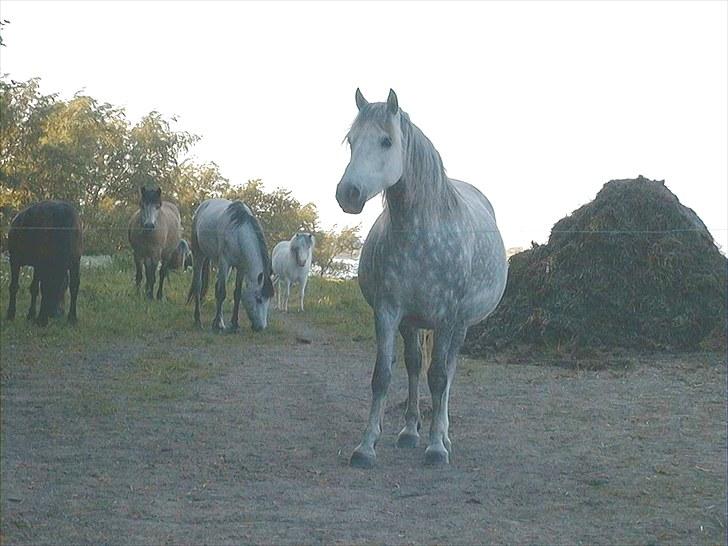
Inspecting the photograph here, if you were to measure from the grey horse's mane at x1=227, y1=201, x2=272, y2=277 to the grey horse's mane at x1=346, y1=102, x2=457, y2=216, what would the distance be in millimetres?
6469

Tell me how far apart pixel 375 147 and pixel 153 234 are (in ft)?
31.0

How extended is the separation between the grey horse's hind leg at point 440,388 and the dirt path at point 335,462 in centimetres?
10

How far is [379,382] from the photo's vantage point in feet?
18.3

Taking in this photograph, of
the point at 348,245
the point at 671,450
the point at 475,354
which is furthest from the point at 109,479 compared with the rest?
the point at 348,245

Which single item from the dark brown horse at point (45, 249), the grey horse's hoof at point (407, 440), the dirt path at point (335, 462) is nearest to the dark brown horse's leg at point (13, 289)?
the dark brown horse at point (45, 249)

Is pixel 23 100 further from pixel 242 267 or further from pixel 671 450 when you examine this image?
pixel 671 450

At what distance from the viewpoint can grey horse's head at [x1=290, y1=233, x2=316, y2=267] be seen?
45.9ft

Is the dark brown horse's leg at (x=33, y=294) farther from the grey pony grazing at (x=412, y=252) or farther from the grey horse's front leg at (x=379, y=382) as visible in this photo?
the grey horse's front leg at (x=379, y=382)

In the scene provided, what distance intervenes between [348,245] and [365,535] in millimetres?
9885

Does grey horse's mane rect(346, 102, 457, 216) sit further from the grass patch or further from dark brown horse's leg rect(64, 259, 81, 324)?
the grass patch

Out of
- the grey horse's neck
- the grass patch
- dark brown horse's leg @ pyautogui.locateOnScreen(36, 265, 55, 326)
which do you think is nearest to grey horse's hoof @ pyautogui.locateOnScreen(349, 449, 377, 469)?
the grey horse's neck

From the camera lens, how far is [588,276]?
10797 millimetres

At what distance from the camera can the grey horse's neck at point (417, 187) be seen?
17.6 feet

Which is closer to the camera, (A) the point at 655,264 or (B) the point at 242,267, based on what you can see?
(A) the point at 655,264
